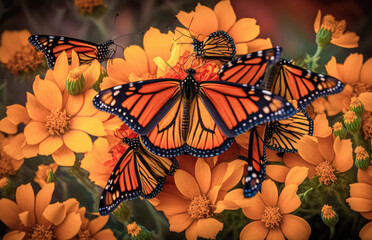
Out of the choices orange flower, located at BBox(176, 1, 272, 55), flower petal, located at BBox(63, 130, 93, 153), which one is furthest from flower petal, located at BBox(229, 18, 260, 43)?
flower petal, located at BBox(63, 130, 93, 153)

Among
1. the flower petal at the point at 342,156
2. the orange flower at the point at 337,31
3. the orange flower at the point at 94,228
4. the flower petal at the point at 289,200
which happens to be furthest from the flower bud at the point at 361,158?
the orange flower at the point at 94,228

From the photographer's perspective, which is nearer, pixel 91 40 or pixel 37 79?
pixel 37 79

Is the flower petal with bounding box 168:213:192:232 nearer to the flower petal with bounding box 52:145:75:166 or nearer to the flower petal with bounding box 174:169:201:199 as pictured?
the flower petal with bounding box 174:169:201:199

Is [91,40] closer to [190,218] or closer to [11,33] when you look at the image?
[11,33]

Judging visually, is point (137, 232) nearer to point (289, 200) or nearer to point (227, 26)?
point (289, 200)

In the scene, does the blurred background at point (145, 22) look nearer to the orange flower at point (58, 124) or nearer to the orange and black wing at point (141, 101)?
the orange flower at point (58, 124)

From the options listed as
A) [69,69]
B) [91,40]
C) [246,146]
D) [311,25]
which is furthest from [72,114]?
[311,25]

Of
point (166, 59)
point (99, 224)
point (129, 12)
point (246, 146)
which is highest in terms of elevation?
point (129, 12)
